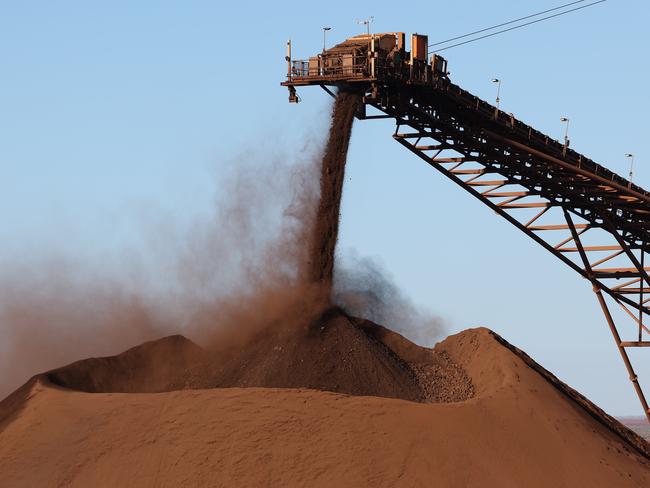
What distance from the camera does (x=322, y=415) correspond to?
3675cm

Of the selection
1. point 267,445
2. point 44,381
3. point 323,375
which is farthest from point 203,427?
point 44,381

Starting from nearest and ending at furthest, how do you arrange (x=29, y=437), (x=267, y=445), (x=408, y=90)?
(x=267, y=445), (x=29, y=437), (x=408, y=90)

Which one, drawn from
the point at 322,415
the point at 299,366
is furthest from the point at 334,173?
the point at 322,415

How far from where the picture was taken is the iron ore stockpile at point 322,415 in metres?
36.1

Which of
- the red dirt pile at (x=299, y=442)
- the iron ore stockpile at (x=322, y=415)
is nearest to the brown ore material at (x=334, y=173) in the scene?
the iron ore stockpile at (x=322, y=415)

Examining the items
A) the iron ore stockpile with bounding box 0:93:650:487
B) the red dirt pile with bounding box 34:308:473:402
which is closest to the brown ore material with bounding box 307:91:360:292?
the iron ore stockpile with bounding box 0:93:650:487

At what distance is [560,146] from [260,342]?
15581 mm

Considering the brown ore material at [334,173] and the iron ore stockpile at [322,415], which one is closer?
the iron ore stockpile at [322,415]

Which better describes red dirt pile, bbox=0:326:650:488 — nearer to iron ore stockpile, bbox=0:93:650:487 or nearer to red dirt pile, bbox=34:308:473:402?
iron ore stockpile, bbox=0:93:650:487

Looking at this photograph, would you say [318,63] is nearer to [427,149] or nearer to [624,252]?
[427,149]

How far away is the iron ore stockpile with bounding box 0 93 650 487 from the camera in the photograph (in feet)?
119

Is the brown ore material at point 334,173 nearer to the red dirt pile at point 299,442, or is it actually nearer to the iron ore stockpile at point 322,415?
the iron ore stockpile at point 322,415

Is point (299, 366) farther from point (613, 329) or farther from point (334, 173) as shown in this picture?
point (613, 329)

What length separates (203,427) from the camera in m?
37.1
